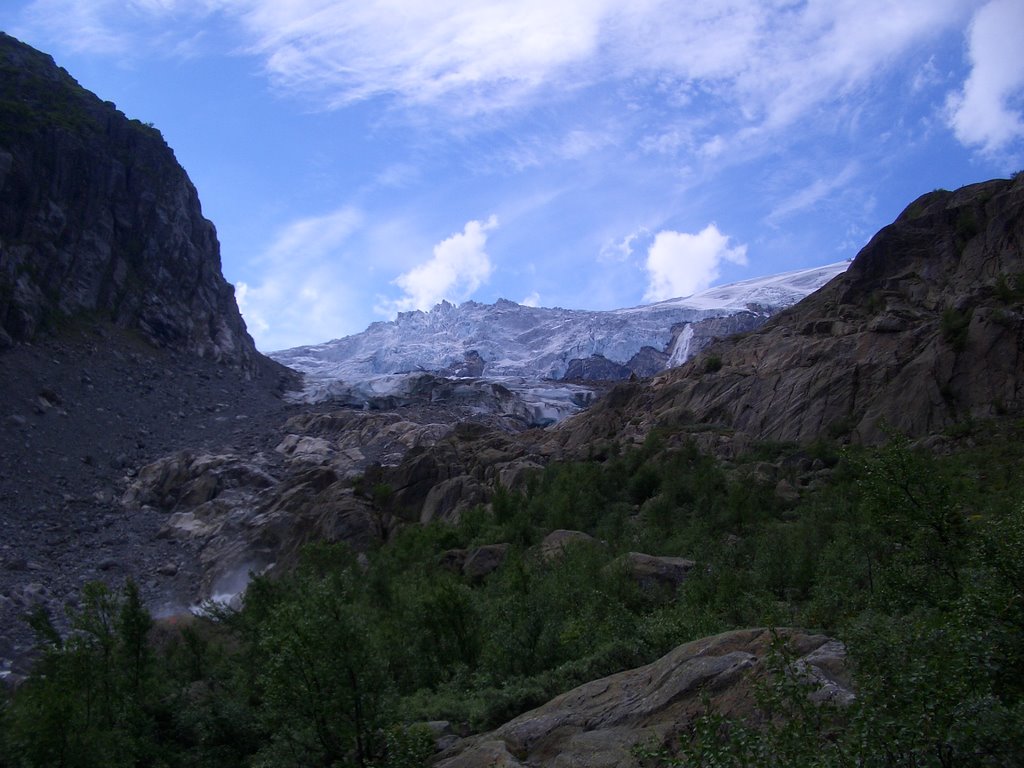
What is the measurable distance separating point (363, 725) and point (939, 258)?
38797 millimetres

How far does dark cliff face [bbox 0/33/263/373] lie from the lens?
66.6 m

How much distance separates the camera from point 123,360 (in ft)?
222

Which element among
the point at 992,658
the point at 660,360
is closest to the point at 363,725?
the point at 992,658

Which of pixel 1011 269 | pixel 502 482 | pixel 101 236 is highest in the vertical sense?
pixel 101 236

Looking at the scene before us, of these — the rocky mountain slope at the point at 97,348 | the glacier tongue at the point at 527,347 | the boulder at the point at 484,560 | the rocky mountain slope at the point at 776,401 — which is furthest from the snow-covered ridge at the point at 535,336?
the boulder at the point at 484,560

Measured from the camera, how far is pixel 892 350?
34562 mm

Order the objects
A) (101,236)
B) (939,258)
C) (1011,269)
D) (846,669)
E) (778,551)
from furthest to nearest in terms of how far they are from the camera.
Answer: (101,236) < (939,258) < (1011,269) < (778,551) < (846,669)

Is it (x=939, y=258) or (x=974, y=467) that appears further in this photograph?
(x=939, y=258)

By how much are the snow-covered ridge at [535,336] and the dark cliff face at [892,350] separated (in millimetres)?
70865

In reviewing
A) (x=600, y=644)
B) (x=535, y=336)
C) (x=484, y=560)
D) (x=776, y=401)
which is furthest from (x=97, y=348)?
(x=535, y=336)

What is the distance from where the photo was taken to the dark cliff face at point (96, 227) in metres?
66.6

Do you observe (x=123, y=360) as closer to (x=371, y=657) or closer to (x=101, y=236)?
(x=101, y=236)

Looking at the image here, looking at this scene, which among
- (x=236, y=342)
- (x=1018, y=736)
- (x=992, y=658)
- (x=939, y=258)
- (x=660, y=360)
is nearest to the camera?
(x=1018, y=736)

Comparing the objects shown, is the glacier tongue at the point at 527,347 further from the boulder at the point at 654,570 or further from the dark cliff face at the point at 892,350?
the boulder at the point at 654,570
